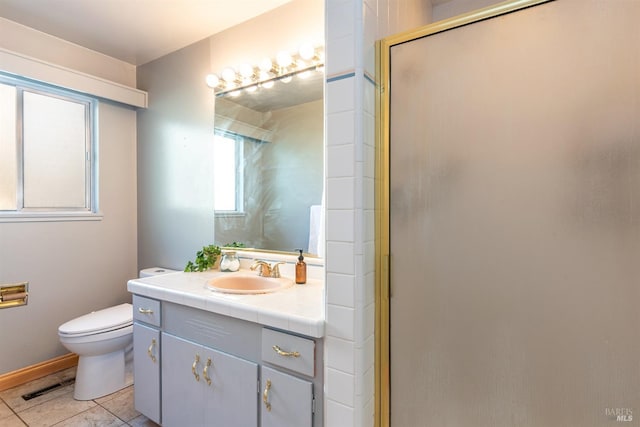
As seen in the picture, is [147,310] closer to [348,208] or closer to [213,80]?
[348,208]

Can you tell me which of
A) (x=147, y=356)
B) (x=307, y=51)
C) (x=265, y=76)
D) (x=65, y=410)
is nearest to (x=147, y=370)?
(x=147, y=356)

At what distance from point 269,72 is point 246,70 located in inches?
6.9

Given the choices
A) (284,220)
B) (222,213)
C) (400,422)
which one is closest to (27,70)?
(222,213)

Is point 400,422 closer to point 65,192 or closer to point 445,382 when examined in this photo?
point 445,382

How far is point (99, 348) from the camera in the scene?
6.51 feet

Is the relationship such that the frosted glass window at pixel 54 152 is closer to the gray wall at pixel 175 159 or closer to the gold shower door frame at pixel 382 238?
the gray wall at pixel 175 159

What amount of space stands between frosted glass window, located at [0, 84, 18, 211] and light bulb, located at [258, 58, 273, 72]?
5.96ft

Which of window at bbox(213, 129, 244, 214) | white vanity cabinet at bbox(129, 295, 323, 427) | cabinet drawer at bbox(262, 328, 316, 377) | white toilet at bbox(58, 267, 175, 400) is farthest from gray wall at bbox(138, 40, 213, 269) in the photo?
cabinet drawer at bbox(262, 328, 316, 377)

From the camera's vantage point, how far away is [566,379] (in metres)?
0.88

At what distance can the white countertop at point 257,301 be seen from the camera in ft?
3.85

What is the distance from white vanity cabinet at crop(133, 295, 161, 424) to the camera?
163 cm

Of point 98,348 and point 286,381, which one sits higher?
point 286,381

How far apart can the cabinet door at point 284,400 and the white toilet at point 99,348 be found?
1.31 m

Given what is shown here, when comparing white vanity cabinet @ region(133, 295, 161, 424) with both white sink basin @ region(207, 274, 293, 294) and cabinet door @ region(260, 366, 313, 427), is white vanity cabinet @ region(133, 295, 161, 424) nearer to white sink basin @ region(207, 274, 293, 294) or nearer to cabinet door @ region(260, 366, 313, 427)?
white sink basin @ region(207, 274, 293, 294)
